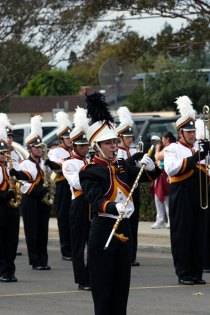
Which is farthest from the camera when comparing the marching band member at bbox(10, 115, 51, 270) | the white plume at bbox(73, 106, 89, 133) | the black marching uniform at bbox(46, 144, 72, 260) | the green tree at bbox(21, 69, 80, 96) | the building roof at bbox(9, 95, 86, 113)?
the green tree at bbox(21, 69, 80, 96)

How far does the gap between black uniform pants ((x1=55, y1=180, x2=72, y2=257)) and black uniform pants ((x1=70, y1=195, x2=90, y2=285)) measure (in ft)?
13.3

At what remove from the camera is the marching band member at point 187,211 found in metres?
13.3

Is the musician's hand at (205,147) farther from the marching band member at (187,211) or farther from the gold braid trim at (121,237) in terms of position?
the gold braid trim at (121,237)

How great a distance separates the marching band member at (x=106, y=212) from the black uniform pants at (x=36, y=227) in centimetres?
636

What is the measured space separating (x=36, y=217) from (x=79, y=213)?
9.15ft

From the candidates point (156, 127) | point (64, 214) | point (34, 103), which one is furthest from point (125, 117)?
point (34, 103)

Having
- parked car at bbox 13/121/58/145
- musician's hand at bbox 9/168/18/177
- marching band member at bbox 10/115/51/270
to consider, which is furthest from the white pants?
musician's hand at bbox 9/168/18/177

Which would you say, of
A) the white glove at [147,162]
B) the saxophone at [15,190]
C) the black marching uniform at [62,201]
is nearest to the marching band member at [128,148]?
the black marching uniform at [62,201]

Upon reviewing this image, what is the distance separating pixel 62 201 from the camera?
1764 centimetres

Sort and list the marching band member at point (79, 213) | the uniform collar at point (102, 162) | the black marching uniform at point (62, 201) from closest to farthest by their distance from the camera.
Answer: the uniform collar at point (102, 162) → the marching band member at point (79, 213) → the black marching uniform at point (62, 201)

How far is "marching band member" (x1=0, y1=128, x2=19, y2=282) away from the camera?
14305mm

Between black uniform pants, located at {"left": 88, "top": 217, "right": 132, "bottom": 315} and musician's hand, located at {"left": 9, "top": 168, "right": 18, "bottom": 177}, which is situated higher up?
musician's hand, located at {"left": 9, "top": 168, "right": 18, "bottom": 177}

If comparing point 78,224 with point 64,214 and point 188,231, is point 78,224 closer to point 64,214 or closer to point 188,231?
point 188,231

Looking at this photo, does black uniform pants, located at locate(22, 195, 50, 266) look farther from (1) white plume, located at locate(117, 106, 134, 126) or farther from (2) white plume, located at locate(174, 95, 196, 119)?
(2) white plume, located at locate(174, 95, 196, 119)
